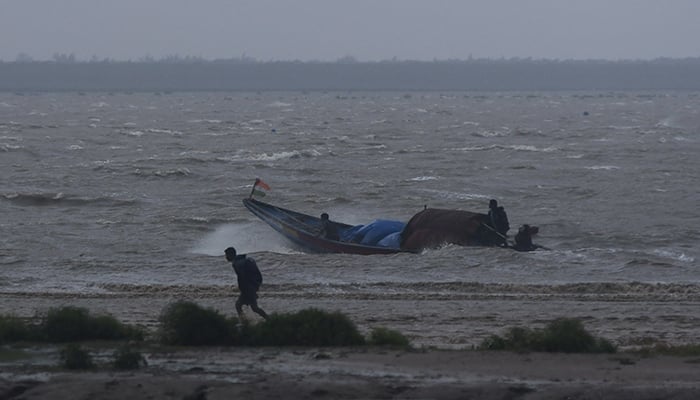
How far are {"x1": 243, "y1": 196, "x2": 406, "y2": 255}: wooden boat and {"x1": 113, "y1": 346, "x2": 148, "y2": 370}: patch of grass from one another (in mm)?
11061

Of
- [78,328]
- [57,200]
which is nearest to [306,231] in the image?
[78,328]

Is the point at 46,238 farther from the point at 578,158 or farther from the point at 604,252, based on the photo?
A: the point at 578,158

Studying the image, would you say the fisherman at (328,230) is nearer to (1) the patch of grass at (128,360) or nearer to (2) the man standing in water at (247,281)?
(2) the man standing in water at (247,281)

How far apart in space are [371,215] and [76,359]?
63.1ft

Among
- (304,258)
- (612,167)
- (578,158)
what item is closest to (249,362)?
(304,258)

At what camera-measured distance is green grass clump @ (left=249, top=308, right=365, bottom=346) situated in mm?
12195

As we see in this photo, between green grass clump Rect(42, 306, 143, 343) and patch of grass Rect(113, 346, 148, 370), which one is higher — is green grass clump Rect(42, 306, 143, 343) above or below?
below

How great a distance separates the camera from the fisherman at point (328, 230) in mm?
22922

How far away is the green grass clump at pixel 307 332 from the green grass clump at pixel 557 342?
1.33m

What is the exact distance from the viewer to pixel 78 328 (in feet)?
41.1

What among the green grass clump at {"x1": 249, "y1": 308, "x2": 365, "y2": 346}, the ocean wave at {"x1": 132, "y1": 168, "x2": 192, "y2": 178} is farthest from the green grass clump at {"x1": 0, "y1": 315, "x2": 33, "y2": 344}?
the ocean wave at {"x1": 132, "y1": 168, "x2": 192, "y2": 178}

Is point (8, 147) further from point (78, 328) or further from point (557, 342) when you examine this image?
point (557, 342)

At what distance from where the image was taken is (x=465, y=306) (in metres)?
16.7

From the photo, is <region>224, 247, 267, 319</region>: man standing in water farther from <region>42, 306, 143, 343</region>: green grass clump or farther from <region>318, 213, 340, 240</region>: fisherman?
<region>318, 213, 340, 240</region>: fisherman
